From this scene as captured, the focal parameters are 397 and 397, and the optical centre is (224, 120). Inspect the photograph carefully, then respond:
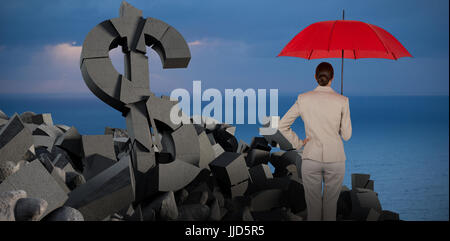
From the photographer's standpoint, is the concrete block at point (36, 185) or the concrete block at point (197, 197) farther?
the concrete block at point (197, 197)

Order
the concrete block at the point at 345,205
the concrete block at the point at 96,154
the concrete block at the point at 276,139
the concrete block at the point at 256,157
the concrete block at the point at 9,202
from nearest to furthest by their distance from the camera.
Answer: the concrete block at the point at 9,202, the concrete block at the point at 96,154, the concrete block at the point at 345,205, the concrete block at the point at 256,157, the concrete block at the point at 276,139

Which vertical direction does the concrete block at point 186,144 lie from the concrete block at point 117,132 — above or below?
above

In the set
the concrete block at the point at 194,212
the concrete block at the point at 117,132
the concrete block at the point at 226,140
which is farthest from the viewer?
the concrete block at the point at 117,132

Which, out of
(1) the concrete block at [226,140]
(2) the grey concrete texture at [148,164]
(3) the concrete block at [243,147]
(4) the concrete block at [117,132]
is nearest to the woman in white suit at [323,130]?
(2) the grey concrete texture at [148,164]

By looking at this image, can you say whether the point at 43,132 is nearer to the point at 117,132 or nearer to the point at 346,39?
the point at 117,132

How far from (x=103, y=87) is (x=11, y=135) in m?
1.40

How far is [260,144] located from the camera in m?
7.63

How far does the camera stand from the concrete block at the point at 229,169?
5.65 m

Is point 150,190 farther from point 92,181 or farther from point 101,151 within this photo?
point 101,151

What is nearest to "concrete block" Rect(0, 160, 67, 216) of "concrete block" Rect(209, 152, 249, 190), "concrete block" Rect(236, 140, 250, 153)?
"concrete block" Rect(209, 152, 249, 190)

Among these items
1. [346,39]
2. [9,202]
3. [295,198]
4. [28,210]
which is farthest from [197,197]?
[346,39]

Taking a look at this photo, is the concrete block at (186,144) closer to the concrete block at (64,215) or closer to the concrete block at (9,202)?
the concrete block at (64,215)

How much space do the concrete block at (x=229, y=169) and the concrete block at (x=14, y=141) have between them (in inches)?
103

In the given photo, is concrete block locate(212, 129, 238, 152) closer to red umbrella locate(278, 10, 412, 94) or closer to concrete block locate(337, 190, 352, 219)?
concrete block locate(337, 190, 352, 219)
